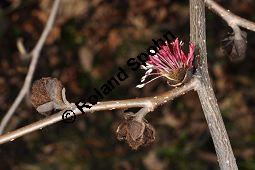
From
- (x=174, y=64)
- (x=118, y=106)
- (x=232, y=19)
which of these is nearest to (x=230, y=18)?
(x=232, y=19)

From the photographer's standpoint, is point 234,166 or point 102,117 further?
point 102,117

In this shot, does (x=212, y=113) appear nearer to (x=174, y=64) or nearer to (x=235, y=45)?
(x=174, y=64)

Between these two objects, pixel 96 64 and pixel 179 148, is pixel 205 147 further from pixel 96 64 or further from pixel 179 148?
pixel 96 64

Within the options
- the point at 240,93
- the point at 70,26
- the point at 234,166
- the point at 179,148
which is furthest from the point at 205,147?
the point at 234,166

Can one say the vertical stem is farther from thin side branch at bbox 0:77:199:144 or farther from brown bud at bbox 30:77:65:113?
brown bud at bbox 30:77:65:113

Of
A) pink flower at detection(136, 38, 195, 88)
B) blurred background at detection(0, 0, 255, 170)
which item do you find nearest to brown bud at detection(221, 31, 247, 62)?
pink flower at detection(136, 38, 195, 88)

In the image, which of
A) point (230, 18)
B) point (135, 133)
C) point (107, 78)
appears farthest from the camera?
point (107, 78)

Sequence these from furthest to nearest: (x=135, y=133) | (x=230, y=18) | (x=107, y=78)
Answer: (x=107, y=78) < (x=230, y=18) < (x=135, y=133)
